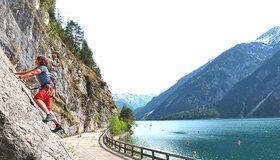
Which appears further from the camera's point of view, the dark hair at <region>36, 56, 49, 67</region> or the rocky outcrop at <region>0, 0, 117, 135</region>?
the rocky outcrop at <region>0, 0, 117, 135</region>

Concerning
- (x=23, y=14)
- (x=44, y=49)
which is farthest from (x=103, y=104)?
(x=23, y=14)

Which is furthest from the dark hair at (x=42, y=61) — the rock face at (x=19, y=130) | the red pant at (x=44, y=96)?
the rock face at (x=19, y=130)

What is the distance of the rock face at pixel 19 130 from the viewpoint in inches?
241

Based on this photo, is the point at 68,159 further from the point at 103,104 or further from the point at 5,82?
the point at 103,104

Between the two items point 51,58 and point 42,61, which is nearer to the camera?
point 42,61

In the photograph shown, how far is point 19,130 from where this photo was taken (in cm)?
638

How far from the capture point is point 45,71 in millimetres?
8461

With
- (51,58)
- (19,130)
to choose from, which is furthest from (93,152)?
(51,58)

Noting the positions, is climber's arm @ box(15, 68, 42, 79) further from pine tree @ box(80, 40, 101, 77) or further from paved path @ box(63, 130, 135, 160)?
pine tree @ box(80, 40, 101, 77)

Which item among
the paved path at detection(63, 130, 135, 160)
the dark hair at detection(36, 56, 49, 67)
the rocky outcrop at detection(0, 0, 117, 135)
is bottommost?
the paved path at detection(63, 130, 135, 160)

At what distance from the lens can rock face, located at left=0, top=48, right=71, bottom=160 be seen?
6.12 m

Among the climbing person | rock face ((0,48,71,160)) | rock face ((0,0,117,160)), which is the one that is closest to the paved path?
rock face ((0,0,117,160))

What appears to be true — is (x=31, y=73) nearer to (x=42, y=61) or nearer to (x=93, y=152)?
(x=42, y=61)

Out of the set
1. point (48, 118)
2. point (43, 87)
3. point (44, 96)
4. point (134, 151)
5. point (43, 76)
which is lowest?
point (134, 151)
